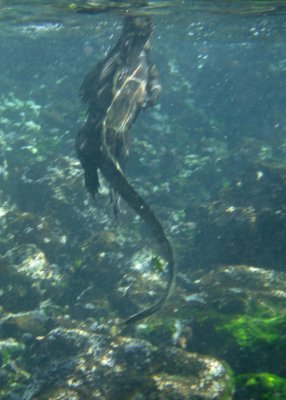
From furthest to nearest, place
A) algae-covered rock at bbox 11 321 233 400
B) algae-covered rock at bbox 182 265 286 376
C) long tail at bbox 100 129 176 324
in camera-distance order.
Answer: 1. long tail at bbox 100 129 176 324
2. algae-covered rock at bbox 182 265 286 376
3. algae-covered rock at bbox 11 321 233 400

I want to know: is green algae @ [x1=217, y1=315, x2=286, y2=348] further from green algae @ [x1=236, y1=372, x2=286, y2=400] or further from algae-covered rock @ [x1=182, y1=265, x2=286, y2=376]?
green algae @ [x1=236, y1=372, x2=286, y2=400]

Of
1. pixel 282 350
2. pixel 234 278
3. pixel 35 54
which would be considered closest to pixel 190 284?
pixel 234 278

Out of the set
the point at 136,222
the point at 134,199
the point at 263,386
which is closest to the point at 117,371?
the point at 263,386

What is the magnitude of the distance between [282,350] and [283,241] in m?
5.57

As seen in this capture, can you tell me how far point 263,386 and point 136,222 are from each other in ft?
29.0

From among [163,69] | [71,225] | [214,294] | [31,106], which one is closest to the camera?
[214,294]

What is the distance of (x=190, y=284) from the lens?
36.4 feet

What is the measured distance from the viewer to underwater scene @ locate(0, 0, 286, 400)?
7.04 meters

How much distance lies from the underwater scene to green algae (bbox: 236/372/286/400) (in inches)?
1.0

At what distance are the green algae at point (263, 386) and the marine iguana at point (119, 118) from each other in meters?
1.84

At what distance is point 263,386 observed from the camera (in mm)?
5520

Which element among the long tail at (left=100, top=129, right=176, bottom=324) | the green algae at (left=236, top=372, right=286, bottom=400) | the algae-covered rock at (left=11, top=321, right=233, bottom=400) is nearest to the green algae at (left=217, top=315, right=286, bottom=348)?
the algae-covered rock at (left=11, top=321, right=233, bottom=400)

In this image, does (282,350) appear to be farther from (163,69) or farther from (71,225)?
(163,69)

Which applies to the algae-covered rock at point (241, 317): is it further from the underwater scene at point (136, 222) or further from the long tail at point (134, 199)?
the long tail at point (134, 199)
